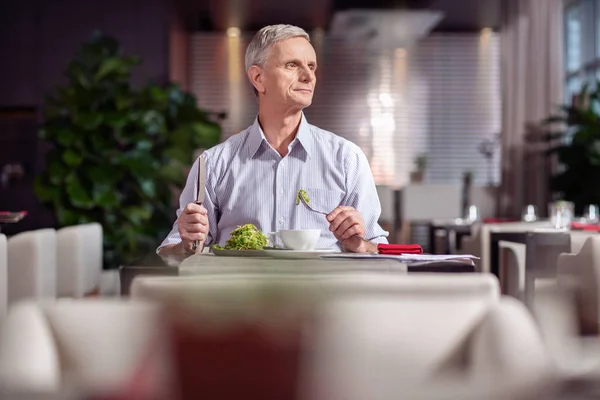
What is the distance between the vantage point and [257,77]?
2217 mm

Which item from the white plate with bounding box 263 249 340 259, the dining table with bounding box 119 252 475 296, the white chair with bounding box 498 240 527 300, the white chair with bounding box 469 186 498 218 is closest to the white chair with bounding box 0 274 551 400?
the dining table with bounding box 119 252 475 296

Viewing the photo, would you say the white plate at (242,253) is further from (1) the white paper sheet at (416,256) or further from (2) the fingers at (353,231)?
(2) the fingers at (353,231)

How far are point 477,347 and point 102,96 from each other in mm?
5964

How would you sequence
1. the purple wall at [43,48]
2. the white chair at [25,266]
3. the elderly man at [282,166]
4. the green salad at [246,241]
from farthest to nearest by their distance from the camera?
the purple wall at [43,48]
the white chair at [25,266]
the elderly man at [282,166]
the green salad at [246,241]

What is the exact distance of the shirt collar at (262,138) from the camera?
2.20m

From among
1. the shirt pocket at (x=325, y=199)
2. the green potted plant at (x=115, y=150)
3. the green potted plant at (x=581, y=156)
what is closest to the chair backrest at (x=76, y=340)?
the shirt pocket at (x=325, y=199)

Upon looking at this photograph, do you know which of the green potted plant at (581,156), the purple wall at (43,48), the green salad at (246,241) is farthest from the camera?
the purple wall at (43,48)

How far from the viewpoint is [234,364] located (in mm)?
844

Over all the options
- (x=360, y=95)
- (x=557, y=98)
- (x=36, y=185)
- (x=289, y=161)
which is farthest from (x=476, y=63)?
(x=289, y=161)

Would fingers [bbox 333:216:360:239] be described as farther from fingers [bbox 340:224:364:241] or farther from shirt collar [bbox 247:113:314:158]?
shirt collar [bbox 247:113:314:158]

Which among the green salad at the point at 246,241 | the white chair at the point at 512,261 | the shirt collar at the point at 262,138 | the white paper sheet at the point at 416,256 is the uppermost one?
the shirt collar at the point at 262,138

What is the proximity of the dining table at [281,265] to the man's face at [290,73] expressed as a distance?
688mm

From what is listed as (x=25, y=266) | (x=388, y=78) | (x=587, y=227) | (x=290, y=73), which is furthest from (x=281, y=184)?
(x=388, y=78)

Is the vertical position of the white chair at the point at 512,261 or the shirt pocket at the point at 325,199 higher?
the shirt pocket at the point at 325,199
